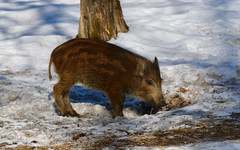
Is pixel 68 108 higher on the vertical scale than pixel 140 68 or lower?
lower

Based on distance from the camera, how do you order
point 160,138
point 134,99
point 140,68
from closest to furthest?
point 160,138, point 140,68, point 134,99

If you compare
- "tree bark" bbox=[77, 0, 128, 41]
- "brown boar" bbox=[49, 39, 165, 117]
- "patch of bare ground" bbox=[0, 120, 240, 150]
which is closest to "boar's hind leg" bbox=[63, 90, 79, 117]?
"brown boar" bbox=[49, 39, 165, 117]

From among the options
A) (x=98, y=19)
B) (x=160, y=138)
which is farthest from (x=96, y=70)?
(x=98, y=19)

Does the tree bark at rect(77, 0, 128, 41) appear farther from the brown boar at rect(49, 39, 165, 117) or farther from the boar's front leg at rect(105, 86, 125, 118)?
the boar's front leg at rect(105, 86, 125, 118)

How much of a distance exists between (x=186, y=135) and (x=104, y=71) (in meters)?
1.86

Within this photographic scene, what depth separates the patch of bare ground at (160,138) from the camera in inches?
124

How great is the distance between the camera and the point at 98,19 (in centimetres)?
737

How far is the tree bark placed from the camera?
23.9 ft

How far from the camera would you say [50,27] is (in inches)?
357

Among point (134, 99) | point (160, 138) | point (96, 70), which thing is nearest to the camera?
point (160, 138)

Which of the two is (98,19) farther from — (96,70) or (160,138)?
(160,138)

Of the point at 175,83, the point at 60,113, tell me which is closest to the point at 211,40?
the point at 175,83

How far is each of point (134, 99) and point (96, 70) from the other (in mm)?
1368

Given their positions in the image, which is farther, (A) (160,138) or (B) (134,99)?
(B) (134,99)
